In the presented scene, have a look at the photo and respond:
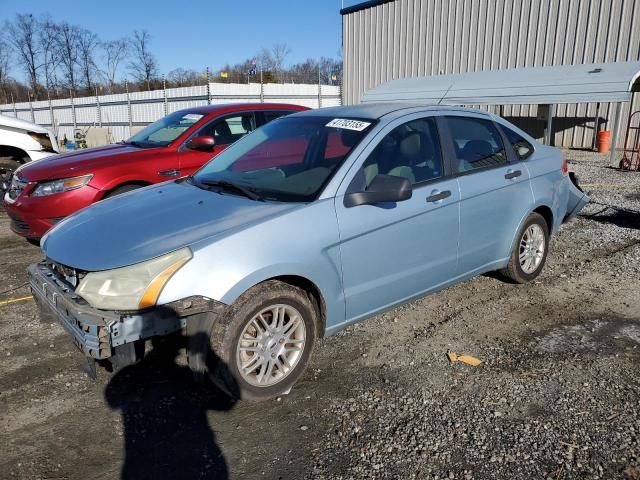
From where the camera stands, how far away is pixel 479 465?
257cm

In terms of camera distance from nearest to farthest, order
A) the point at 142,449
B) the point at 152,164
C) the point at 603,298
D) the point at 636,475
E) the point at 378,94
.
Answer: the point at 636,475 → the point at 142,449 → the point at 603,298 → the point at 152,164 → the point at 378,94

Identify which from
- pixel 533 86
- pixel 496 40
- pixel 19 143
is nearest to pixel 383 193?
pixel 19 143

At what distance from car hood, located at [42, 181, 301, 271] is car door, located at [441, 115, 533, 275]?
159 cm

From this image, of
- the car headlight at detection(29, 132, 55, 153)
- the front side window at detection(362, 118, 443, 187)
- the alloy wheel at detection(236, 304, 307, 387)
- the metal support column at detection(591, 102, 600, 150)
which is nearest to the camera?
the alloy wheel at detection(236, 304, 307, 387)

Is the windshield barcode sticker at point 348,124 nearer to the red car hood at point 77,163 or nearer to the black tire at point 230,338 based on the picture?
the black tire at point 230,338

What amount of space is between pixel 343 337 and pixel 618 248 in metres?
4.01

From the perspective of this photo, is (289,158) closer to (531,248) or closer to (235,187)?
(235,187)

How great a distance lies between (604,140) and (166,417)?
1668cm

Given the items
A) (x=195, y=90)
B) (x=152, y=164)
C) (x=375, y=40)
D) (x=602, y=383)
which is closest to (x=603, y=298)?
(x=602, y=383)

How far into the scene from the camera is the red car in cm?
554

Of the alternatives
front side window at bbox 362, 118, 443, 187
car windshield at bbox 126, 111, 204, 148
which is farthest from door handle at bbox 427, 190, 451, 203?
car windshield at bbox 126, 111, 204, 148

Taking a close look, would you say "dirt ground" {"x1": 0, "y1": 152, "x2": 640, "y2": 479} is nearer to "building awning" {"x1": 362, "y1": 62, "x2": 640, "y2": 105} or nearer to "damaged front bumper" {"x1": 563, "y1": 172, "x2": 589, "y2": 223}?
"damaged front bumper" {"x1": 563, "y1": 172, "x2": 589, "y2": 223}

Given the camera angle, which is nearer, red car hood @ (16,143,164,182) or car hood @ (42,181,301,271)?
car hood @ (42,181,301,271)

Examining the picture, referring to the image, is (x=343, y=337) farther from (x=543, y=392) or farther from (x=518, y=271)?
(x=518, y=271)
